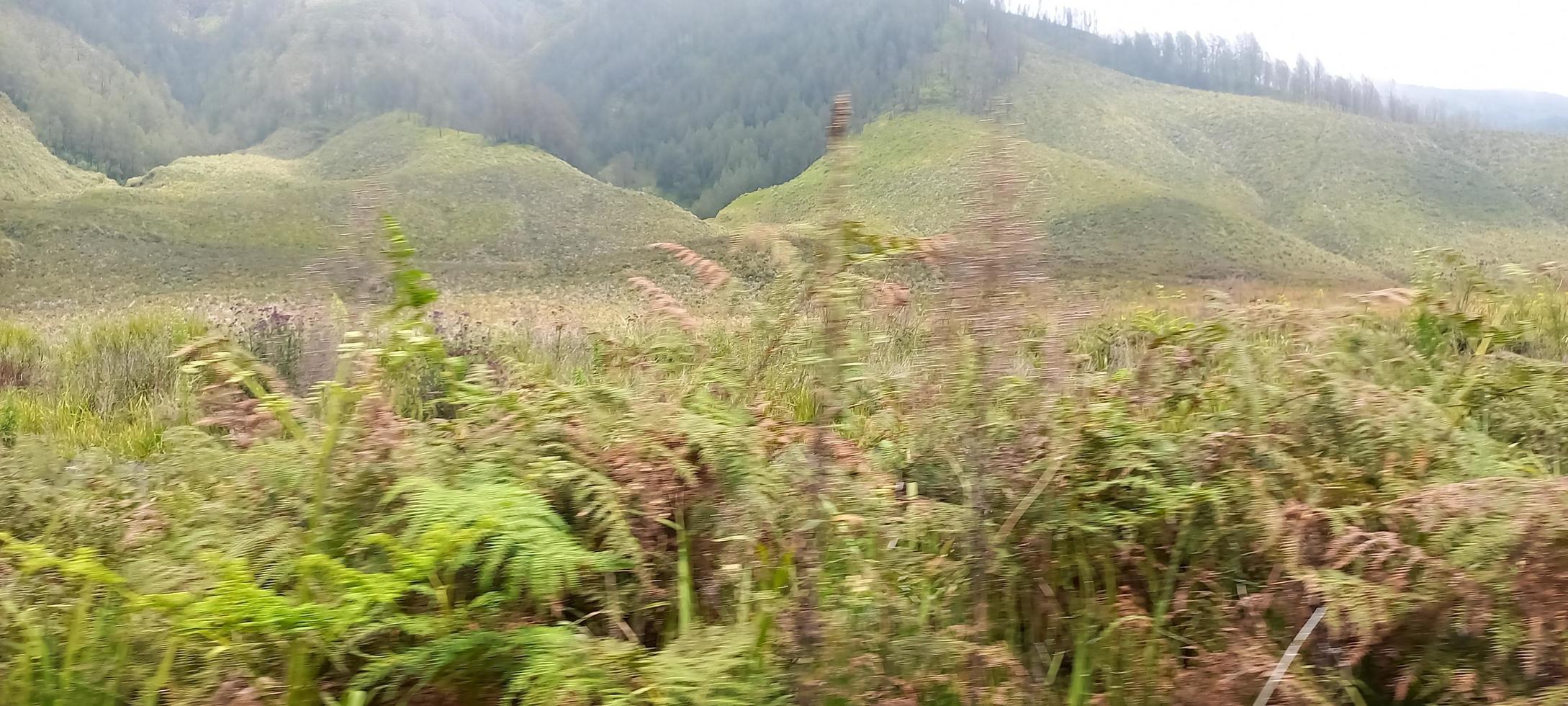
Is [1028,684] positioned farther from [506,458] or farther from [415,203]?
[415,203]

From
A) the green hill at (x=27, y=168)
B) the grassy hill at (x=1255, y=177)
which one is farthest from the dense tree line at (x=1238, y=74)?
the green hill at (x=27, y=168)

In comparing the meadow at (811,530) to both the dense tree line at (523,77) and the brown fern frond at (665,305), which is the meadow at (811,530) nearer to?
the brown fern frond at (665,305)

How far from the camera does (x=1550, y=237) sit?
5453cm

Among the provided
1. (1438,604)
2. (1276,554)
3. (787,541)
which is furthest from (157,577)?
(1438,604)

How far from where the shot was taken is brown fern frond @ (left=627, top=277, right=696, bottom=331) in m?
1.83

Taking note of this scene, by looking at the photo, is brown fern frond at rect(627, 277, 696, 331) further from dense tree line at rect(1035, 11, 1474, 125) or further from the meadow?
dense tree line at rect(1035, 11, 1474, 125)

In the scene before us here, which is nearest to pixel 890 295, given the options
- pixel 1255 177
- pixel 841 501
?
pixel 841 501

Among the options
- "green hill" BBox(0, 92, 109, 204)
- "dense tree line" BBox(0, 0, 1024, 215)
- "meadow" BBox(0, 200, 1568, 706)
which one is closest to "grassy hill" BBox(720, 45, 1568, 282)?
"dense tree line" BBox(0, 0, 1024, 215)

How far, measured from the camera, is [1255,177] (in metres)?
68.8

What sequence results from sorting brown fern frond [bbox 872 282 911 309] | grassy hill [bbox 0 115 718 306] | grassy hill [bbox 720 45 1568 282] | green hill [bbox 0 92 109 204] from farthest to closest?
green hill [bbox 0 92 109 204] → grassy hill [bbox 720 45 1568 282] → grassy hill [bbox 0 115 718 306] → brown fern frond [bbox 872 282 911 309]

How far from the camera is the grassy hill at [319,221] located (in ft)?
103

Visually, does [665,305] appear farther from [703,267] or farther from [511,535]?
[511,535]

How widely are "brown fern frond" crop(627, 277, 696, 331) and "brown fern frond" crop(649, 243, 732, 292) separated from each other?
81 millimetres

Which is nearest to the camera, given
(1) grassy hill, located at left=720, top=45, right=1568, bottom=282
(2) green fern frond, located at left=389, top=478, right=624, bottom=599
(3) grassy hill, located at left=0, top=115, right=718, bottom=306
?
(2) green fern frond, located at left=389, top=478, right=624, bottom=599
